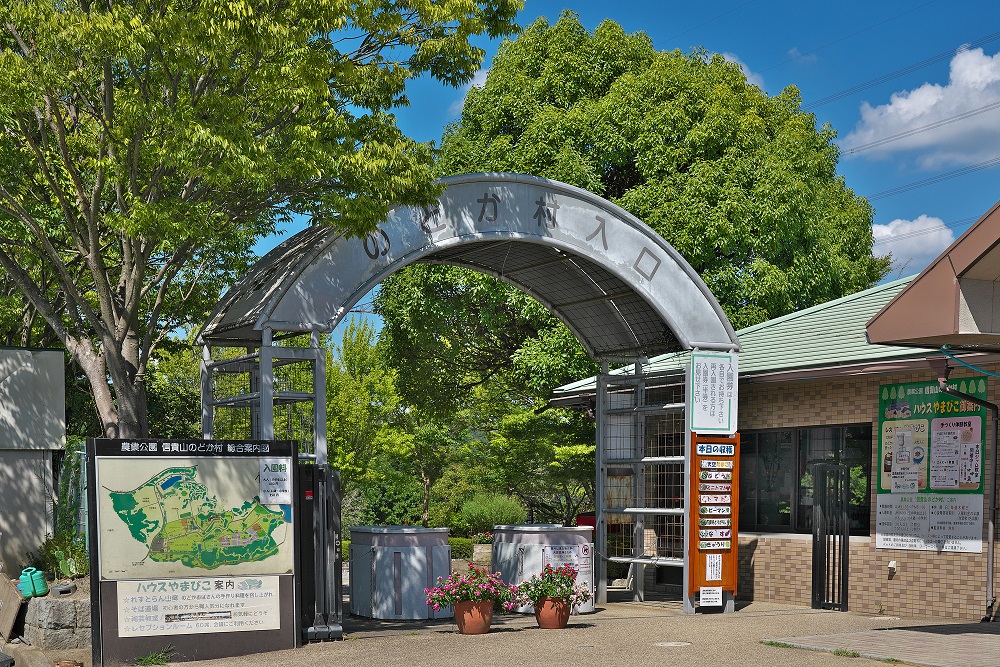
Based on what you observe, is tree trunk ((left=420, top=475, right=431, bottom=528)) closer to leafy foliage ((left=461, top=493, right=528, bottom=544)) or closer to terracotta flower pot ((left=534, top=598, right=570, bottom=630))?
leafy foliage ((left=461, top=493, right=528, bottom=544))

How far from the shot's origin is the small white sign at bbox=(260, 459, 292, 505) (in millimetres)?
11742

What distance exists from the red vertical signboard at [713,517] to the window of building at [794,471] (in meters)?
1.26

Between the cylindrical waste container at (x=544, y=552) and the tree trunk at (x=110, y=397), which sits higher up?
the tree trunk at (x=110, y=397)

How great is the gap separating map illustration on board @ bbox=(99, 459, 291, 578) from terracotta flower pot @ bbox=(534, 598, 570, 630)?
3121 mm

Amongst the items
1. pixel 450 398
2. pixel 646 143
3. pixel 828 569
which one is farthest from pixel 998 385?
pixel 450 398

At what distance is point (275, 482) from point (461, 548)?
15.2 m

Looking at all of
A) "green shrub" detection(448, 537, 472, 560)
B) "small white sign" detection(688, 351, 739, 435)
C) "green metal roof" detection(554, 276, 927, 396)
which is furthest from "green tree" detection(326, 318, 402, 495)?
"small white sign" detection(688, 351, 739, 435)

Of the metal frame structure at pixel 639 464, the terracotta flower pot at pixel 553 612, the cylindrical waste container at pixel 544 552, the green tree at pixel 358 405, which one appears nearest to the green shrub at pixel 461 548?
the green tree at pixel 358 405

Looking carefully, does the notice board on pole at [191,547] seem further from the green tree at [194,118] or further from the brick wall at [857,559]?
the brick wall at [857,559]

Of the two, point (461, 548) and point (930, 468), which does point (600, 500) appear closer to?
point (930, 468)

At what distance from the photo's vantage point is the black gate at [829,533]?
1500 centimetres

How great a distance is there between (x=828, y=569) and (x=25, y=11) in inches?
469

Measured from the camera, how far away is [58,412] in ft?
53.0

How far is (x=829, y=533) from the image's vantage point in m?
15.1
